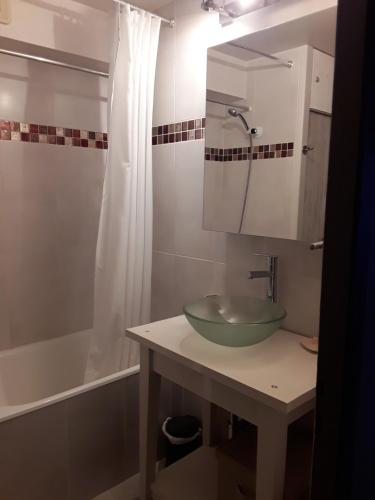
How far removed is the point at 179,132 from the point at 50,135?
0.72 m

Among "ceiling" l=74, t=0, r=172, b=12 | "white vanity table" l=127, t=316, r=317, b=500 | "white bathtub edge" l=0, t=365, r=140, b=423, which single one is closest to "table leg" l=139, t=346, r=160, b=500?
"white vanity table" l=127, t=316, r=317, b=500

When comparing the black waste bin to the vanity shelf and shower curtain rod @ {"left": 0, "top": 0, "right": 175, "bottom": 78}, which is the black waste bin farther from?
shower curtain rod @ {"left": 0, "top": 0, "right": 175, "bottom": 78}

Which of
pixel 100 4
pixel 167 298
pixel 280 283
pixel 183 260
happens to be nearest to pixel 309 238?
pixel 280 283

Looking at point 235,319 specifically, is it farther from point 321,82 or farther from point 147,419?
point 321,82

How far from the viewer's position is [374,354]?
16.4 inches

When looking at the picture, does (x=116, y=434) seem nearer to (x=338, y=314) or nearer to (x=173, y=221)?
(x=173, y=221)

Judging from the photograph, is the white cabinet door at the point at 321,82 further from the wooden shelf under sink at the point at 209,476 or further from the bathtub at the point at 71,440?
the bathtub at the point at 71,440

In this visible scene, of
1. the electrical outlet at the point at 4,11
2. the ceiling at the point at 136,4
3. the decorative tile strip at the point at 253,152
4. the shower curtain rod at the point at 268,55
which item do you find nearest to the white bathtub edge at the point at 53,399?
the decorative tile strip at the point at 253,152

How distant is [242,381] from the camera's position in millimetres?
1066

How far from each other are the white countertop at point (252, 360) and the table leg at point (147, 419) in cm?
12

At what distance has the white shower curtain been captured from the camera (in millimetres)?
1711

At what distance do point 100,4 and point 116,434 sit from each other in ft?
6.78

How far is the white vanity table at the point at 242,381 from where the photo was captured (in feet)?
3.27

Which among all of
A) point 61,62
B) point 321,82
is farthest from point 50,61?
point 321,82
